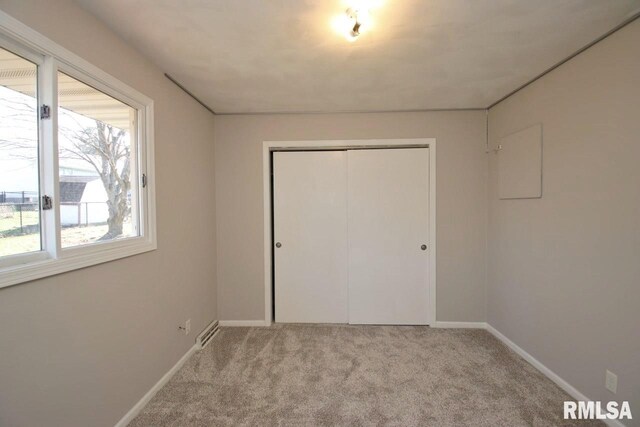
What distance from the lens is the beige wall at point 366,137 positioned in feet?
9.25

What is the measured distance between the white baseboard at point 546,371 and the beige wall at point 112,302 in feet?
9.70

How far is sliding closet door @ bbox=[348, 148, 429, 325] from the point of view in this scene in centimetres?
288

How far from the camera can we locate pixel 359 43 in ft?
5.47

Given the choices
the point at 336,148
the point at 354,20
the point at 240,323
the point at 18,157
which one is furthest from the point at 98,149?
the point at 240,323

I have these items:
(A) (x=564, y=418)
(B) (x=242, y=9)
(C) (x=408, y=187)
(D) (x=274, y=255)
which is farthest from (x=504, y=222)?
(B) (x=242, y=9)

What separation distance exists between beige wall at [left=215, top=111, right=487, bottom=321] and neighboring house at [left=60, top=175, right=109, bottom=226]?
1.42 meters

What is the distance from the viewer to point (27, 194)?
1158 mm

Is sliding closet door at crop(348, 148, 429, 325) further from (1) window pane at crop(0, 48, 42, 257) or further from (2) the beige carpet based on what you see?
(1) window pane at crop(0, 48, 42, 257)

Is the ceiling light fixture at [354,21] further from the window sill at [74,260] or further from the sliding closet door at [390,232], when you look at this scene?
the window sill at [74,260]

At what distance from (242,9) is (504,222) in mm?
2765

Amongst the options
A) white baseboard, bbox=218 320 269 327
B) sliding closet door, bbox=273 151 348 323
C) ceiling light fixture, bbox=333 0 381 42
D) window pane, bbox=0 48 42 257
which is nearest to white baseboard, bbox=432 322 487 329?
sliding closet door, bbox=273 151 348 323

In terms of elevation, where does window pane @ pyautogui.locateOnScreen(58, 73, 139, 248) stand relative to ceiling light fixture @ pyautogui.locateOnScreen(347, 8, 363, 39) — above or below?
below

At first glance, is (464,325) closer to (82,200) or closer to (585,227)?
(585,227)

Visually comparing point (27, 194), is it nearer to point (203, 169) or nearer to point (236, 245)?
point (203, 169)
